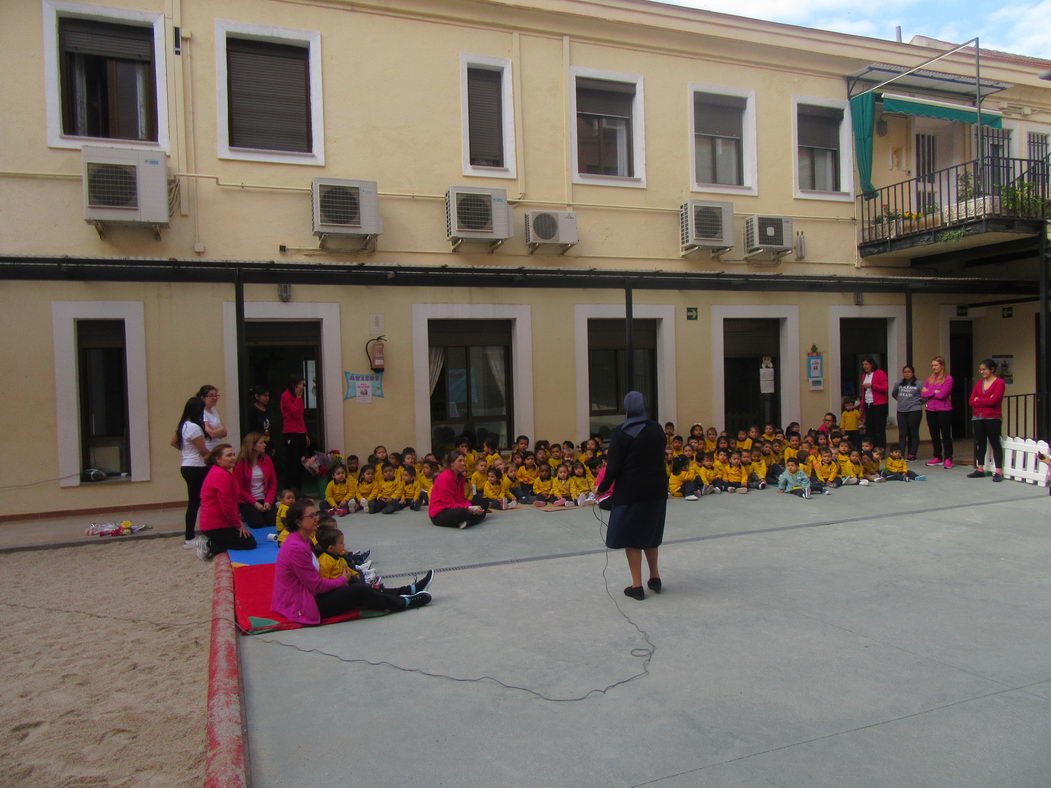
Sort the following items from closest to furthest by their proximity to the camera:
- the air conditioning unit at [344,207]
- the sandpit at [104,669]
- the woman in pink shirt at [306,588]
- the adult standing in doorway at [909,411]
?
the sandpit at [104,669]
the woman in pink shirt at [306,588]
the air conditioning unit at [344,207]
the adult standing in doorway at [909,411]

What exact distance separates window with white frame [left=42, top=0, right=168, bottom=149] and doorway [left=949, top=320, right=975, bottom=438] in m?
14.8

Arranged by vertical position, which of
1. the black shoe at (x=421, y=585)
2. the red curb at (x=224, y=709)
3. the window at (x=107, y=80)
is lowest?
the red curb at (x=224, y=709)

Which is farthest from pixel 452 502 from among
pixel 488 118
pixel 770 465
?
pixel 488 118

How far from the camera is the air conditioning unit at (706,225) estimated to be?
1198 cm

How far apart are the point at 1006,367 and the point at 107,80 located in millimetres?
16487

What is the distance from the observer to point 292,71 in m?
10.4

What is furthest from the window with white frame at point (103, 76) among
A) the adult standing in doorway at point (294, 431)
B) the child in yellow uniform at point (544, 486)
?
the child in yellow uniform at point (544, 486)

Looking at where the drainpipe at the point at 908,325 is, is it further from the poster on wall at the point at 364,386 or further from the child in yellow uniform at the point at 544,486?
the poster on wall at the point at 364,386

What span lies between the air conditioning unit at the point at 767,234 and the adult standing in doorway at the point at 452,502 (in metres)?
6.92

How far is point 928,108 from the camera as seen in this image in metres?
13.5

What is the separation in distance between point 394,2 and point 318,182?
306cm

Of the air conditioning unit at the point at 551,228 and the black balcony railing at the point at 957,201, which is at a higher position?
the black balcony railing at the point at 957,201

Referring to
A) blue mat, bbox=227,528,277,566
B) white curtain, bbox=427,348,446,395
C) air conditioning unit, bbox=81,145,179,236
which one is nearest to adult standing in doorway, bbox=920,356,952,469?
white curtain, bbox=427,348,446,395

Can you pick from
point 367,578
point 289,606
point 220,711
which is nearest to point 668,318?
point 367,578
